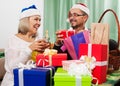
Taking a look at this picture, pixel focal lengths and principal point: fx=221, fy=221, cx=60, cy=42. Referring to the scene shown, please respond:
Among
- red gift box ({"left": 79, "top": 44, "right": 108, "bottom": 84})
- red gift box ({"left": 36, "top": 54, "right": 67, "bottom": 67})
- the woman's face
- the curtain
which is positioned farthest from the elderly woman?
the curtain

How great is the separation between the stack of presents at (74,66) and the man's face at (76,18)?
0.29 meters

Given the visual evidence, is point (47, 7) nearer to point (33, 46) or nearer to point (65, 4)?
point (65, 4)

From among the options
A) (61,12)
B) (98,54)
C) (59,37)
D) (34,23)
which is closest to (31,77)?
(98,54)

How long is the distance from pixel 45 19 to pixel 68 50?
5.72ft

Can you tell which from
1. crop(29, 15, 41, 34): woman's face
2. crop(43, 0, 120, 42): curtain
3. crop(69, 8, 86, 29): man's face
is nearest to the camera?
crop(69, 8, 86, 29): man's face

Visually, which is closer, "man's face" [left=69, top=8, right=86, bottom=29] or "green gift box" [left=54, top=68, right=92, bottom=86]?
"green gift box" [left=54, top=68, right=92, bottom=86]

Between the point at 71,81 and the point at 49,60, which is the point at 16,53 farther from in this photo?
the point at 71,81

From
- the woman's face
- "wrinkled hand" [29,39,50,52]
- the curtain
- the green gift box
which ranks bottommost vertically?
the green gift box

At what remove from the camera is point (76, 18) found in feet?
5.00

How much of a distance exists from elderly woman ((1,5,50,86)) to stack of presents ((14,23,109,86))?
193 millimetres

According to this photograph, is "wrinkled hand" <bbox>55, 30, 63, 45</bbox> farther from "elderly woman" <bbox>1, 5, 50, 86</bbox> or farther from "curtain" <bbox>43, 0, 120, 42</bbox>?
"curtain" <bbox>43, 0, 120, 42</bbox>

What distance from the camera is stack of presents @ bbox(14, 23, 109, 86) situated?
2.77ft

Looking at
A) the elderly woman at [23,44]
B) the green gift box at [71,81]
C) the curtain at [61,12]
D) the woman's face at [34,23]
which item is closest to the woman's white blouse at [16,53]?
the elderly woman at [23,44]

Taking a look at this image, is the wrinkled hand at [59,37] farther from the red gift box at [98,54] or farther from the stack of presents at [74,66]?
the red gift box at [98,54]
